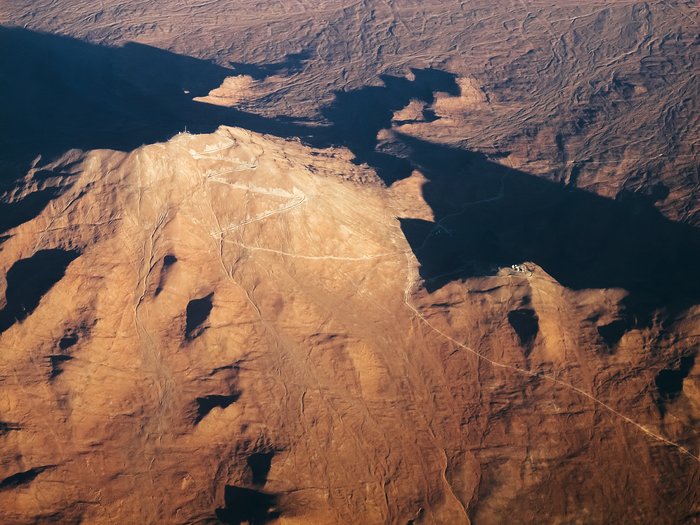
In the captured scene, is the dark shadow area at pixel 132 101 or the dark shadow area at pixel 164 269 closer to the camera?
the dark shadow area at pixel 164 269

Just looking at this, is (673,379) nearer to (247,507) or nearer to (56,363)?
(247,507)

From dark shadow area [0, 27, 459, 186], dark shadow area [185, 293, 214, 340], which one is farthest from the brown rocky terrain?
dark shadow area [0, 27, 459, 186]

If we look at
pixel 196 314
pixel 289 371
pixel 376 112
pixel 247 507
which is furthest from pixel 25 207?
pixel 376 112

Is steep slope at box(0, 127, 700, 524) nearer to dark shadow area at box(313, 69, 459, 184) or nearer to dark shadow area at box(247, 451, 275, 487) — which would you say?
dark shadow area at box(247, 451, 275, 487)

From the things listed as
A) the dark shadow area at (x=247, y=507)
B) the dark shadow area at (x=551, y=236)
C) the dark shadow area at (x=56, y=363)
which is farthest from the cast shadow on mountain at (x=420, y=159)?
the dark shadow area at (x=247, y=507)

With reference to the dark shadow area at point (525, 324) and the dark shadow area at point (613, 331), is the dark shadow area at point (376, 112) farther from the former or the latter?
the dark shadow area at point (613, 331)

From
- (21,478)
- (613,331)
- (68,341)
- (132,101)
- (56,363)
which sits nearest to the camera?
(21,478)

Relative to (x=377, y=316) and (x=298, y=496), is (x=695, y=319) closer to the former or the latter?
(x=377, y=316)

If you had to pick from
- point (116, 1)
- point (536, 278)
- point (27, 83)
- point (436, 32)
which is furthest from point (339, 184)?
point (116, 1)
